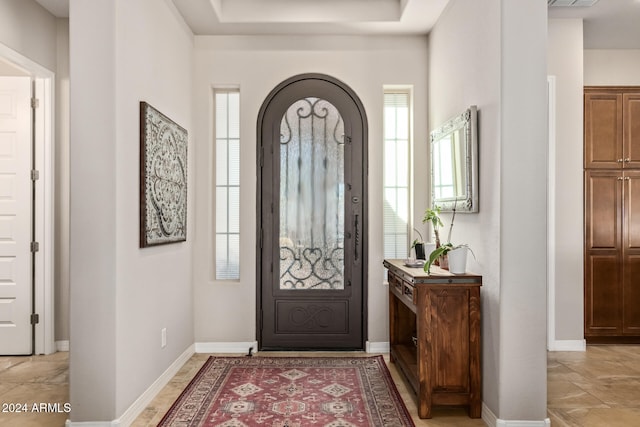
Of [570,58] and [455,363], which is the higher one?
[570,58]

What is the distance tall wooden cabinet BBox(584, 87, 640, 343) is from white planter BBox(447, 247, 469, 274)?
2.25 m

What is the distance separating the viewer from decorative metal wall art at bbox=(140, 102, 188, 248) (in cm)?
293

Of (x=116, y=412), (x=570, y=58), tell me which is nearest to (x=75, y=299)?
(x=116, y=412)

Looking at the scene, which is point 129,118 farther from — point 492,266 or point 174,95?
point 492,266

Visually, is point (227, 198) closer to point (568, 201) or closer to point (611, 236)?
point (568, 201)

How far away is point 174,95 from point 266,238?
57.4 inches

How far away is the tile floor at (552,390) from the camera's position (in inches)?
109

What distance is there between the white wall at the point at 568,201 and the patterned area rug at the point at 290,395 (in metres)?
1.82

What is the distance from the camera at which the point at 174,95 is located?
3.65 m

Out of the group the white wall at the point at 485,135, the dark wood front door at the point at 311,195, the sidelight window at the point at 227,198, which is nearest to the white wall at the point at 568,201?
the white wall at the point at 485,135

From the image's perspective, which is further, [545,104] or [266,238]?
[266,238]

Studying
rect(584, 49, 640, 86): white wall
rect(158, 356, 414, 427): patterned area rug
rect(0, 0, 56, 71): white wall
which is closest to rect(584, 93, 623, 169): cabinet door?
rect(584, 49, 640, 86): white wall

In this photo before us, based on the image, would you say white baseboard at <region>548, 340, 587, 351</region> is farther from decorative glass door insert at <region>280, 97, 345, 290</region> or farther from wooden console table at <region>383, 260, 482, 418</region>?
decorative glass door insert at <region>280, 97, 345, 290</region>

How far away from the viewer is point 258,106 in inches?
167
